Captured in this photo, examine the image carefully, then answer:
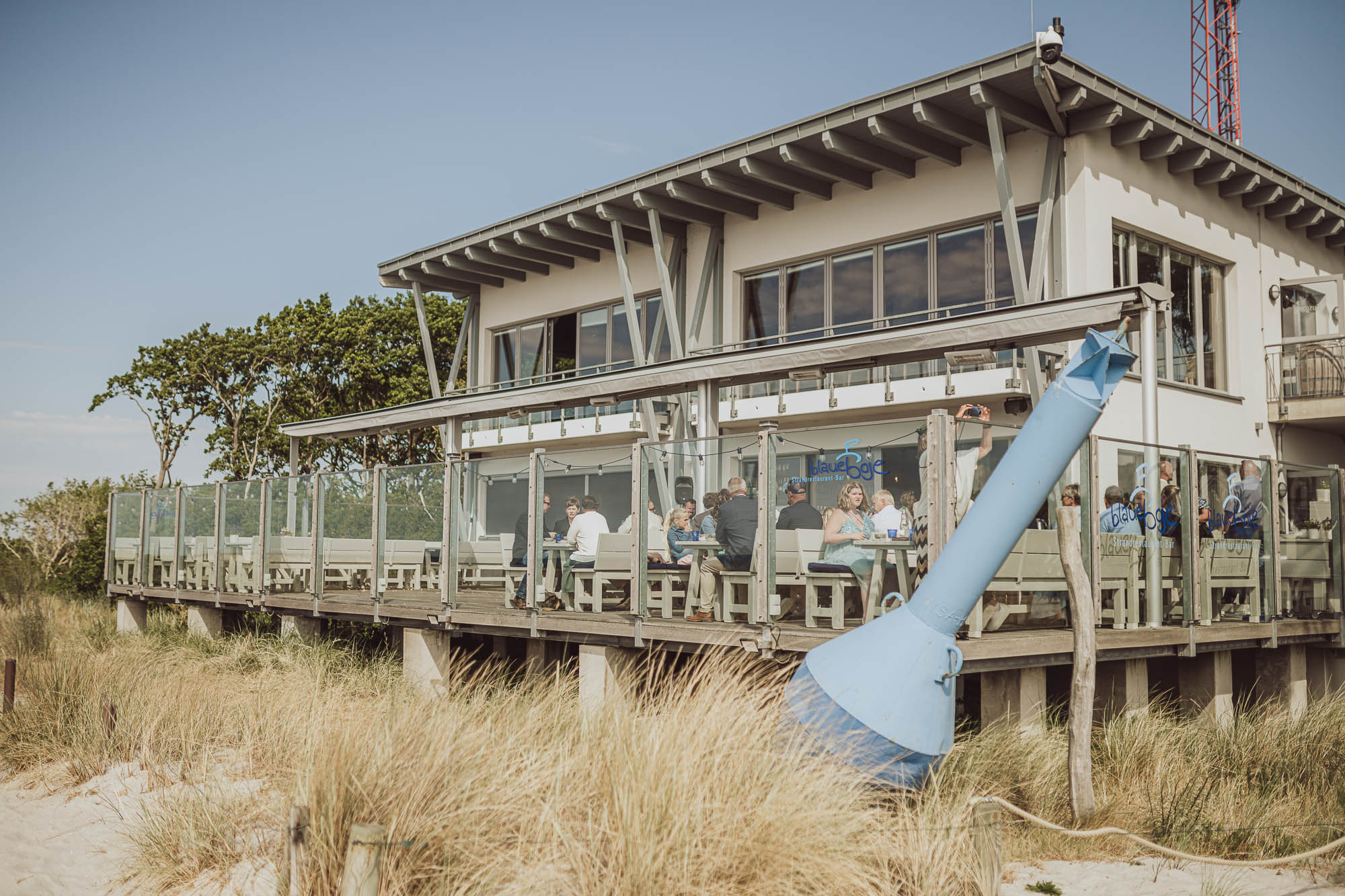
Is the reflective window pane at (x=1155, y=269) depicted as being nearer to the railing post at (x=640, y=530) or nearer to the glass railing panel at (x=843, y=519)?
the glass railing panel at (x=843, y=519)

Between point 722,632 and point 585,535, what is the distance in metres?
2.17

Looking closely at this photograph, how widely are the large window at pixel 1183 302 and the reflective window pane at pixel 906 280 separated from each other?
2.82m

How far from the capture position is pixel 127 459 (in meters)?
34.7

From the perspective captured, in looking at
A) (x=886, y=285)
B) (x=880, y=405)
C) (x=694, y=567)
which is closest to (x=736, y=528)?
(x=694, y=567)

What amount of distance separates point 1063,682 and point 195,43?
1858cm

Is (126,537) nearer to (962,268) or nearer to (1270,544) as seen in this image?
(962,268)

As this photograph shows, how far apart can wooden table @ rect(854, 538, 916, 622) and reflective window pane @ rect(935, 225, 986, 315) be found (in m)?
9.05

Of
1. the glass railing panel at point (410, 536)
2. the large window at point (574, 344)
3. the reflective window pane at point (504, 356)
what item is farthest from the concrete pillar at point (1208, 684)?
the reflective window pane at point (504, 356)

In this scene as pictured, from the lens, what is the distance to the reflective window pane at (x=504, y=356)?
25.6 meters

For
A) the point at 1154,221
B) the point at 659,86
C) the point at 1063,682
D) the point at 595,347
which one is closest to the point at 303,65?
the point at 659,86

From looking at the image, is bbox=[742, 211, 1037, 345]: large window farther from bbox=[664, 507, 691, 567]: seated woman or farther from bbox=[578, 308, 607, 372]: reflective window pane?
bbox=[664, 507, 691, 567]: seated woman

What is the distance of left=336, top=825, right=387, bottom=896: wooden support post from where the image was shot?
512 centimetres

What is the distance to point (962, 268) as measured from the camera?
55.1 ft

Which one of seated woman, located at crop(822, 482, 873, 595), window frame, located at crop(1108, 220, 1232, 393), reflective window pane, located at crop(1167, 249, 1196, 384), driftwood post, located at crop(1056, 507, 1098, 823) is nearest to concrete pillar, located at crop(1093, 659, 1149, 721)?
driftwood post, located at crop(1056, 507, 1098, 823)
